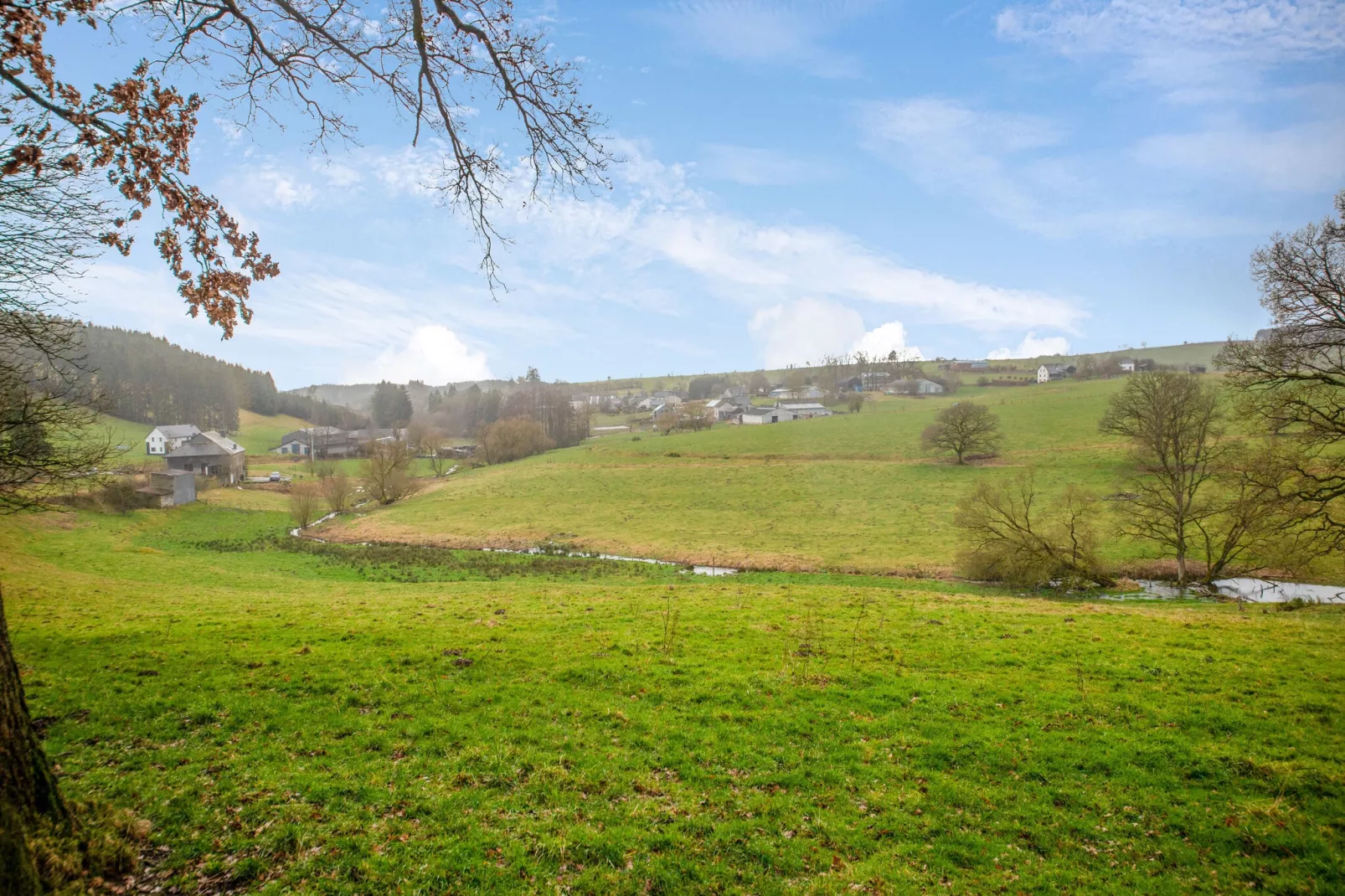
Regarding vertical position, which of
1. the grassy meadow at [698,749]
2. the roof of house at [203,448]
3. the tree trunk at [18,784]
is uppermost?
the roof of house at [203,448]

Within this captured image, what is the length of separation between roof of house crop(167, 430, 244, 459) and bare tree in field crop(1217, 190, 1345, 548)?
86.9 meters

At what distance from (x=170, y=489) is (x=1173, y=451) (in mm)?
72560

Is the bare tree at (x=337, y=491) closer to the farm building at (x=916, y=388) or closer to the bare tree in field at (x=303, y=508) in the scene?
the bare tree in field at (x=303, y=508)

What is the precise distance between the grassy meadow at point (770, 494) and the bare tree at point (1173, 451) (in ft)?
11.3

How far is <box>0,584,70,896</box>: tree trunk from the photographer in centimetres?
427

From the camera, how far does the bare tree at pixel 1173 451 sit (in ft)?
85.1

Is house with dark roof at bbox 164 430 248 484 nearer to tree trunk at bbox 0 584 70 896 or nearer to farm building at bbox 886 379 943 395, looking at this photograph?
tree trunk at bbox 0 584 70 896

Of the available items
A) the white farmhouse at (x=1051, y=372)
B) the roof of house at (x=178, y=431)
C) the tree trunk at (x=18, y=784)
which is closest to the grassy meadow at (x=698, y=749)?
the tree trunk at (x=18, y=784)

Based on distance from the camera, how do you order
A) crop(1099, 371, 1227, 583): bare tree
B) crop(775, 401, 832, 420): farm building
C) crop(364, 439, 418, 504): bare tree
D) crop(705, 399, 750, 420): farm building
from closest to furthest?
crop(1099, 371, 1227, 583): bare tree
crop(364, 439, 418, 504): bare tree
crop(775, 401, 832, 420): farm building
crop(705, 399, 750, 420): farm building

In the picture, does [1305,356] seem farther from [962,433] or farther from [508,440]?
[508,440]

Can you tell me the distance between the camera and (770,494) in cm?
5134

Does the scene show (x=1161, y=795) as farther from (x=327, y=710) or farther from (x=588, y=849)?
(x=327, y=710)

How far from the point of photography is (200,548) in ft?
123

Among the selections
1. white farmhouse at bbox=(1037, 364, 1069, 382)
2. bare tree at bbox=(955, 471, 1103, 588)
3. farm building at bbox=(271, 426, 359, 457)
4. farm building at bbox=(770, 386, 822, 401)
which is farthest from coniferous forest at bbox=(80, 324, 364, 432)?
white farmhouse at bbox=(1037, 364, 1069, 382)
